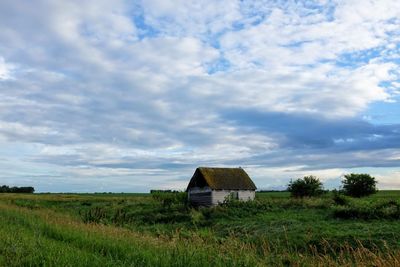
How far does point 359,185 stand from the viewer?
183ft

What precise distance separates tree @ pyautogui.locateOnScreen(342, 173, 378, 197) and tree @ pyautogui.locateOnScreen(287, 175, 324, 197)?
538 centimetres

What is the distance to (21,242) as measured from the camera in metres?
10.5

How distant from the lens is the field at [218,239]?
27.8 feet

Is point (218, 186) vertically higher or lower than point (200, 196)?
higher

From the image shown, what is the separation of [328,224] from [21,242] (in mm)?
16331

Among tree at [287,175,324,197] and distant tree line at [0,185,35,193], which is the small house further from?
distant tree line at [0,185,35,193]

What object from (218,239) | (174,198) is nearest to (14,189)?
(174,198)

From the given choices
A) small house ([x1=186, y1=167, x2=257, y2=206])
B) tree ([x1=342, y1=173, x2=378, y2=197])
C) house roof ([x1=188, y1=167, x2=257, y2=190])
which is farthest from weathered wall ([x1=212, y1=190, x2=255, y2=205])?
tree ([x1=342, y1=173, x2=378, y2=197])

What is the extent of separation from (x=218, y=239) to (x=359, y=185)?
147 ft

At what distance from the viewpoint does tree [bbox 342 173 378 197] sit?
181ft

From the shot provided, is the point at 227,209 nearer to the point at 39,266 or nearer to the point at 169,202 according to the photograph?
the point at 169,202

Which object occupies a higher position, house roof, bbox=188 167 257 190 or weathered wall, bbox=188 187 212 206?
house roof, bbox=188 167 257 190

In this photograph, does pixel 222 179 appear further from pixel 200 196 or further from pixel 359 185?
pixel 359 185

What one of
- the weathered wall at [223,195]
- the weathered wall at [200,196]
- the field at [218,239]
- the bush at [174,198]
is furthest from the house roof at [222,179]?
the field at [218,239]
